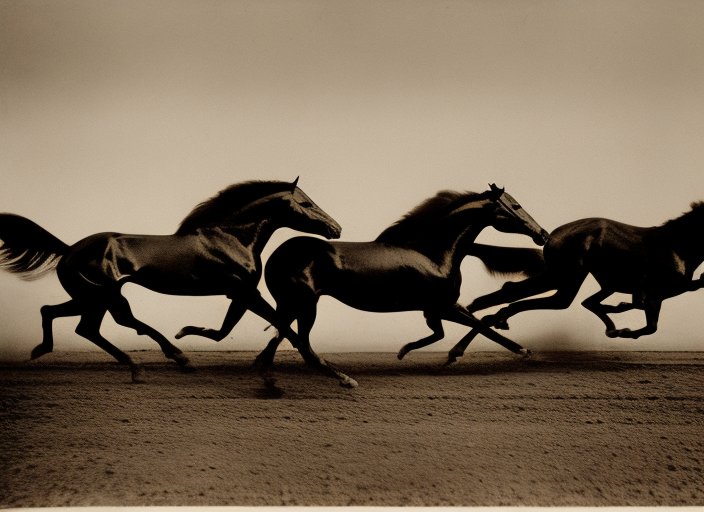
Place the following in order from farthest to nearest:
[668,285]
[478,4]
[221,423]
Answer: [478,4] → [668,285] → [221,423]

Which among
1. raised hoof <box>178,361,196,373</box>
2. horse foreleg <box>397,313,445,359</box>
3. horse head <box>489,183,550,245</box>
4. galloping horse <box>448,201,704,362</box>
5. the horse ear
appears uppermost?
the horse ear

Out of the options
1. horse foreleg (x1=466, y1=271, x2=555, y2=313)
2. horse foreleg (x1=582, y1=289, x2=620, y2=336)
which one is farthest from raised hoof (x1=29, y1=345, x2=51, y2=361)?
horse foreleg (x1=582, y1=289, x2=620, y2=336)

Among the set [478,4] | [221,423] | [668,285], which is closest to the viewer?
[221,423]

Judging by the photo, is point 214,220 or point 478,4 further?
point 478,4

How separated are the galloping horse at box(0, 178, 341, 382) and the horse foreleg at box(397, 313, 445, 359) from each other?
1.01 feet

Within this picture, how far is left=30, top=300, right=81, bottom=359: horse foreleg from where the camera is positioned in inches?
85.0

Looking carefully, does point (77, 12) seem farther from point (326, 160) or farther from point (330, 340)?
point (330, 340)

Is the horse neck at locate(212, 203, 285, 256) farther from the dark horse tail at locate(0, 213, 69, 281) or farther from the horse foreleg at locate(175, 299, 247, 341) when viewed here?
the dark horse tail at locate(0, 213, 69, 281)

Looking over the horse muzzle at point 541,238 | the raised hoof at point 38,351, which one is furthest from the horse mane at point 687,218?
the raised hoof at point 38,351

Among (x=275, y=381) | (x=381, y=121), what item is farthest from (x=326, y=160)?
(x=275, y=381)

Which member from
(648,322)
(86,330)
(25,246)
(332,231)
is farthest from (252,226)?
(648,322)

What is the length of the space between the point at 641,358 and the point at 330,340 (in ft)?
3.31

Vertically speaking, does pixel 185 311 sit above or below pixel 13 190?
below

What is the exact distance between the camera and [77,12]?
2.38 m
